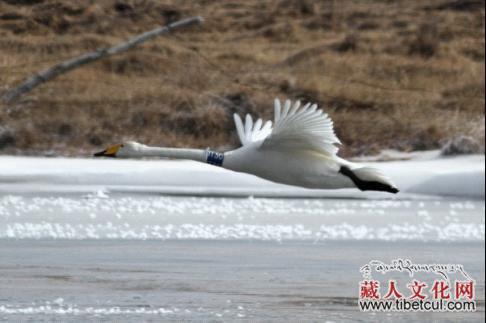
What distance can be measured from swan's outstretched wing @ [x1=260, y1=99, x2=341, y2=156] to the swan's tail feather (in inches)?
6.4

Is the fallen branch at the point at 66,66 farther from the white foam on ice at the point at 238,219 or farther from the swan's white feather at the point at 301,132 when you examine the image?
the swan's white feather at the point at 301,132

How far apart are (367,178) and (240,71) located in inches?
473

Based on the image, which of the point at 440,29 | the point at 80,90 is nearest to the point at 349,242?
the point at 80,90

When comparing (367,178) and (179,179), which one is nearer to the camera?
(367,178)

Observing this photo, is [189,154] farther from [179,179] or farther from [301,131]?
[179,179]

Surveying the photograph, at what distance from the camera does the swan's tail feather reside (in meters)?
5.54

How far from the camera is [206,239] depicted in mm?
8703

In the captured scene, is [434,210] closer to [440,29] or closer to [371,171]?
[371,171]

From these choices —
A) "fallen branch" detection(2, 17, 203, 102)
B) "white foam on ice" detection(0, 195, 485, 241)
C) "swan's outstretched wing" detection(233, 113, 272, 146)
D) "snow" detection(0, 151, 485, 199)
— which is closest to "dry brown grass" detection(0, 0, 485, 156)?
"fallen branch" detection(2, 17, 203, 102)

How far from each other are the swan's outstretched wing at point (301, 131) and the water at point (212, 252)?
30.8 inches

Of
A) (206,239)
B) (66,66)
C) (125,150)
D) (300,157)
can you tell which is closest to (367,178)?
(300,157)

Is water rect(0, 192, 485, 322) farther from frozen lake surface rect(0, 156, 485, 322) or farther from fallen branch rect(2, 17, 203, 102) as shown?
fallen branch rect(2, 17, 203, 102)

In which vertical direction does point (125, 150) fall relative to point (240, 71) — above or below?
below

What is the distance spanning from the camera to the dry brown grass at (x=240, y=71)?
51.2ft
